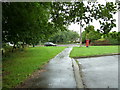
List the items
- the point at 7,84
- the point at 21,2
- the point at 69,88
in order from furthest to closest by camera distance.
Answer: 1. the point at 21,2
2. the point at 7,84
3. the point at 69,88

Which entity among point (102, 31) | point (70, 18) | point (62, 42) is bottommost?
point (62, 42)

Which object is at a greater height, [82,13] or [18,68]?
[82,13]

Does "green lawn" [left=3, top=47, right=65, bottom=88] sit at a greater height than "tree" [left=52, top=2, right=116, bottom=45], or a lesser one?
lesser

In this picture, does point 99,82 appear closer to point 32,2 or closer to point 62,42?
point 32,2

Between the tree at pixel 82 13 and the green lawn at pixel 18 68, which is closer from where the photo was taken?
the tree at pixel 82 13

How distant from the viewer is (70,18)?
172 inches

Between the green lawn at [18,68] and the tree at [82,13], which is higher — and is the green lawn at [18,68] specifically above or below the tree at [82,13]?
below

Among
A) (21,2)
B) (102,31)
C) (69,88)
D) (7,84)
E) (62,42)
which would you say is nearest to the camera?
(102,31)

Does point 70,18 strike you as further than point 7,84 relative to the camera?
No

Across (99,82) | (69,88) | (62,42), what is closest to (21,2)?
(69,88)

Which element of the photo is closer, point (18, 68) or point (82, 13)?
point (82, 13)

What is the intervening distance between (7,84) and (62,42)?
46466 mm

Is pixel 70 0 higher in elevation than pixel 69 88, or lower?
higher

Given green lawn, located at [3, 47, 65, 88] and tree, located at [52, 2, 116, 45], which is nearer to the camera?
tree, located at [52, 2, 116, 45]
